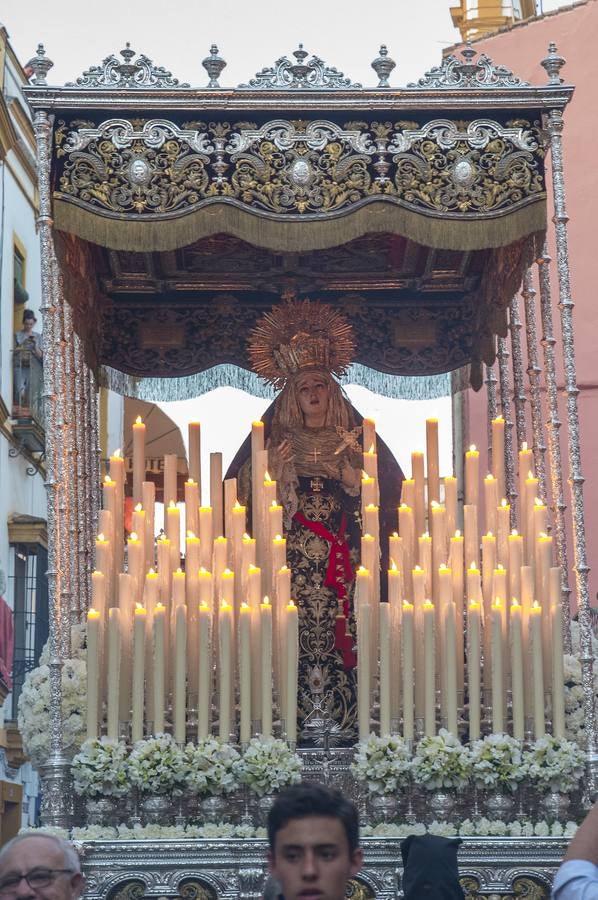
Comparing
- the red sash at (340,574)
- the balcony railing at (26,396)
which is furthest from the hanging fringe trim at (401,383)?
the balcony railing at (26,396)

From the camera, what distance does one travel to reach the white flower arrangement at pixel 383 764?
23.3 feet

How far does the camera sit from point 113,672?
7.34 m

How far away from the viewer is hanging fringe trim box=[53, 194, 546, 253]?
24.3 ft

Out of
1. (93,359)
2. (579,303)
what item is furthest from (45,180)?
(579,303)

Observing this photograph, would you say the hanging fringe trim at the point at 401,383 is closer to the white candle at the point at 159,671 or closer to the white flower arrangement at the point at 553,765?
the white candle at the point at 159,671

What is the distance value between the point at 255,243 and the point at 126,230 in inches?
20.5

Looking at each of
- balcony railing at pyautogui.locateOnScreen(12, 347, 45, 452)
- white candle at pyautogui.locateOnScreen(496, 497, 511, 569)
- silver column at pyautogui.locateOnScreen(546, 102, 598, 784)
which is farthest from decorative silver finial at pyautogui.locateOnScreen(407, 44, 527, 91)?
balcony railing at pyautogui.locateOnScreen(12, 347, 45, 452)

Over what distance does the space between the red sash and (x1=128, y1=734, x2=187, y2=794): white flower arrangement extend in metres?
1.53

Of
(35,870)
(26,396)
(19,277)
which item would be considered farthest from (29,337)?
(35,870)

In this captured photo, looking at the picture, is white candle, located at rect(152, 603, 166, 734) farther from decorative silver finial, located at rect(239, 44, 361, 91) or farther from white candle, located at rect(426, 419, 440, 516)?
decorative silver finial, located at rect(239, 44, 361, 91)

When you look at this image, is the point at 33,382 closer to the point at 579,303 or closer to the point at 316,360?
the point at 579,303

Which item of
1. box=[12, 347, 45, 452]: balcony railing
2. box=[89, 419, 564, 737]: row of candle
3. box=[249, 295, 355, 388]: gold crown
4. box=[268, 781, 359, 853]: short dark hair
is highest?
box=[12, 347, 45, 452]: balcony railing

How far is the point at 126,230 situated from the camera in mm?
7414

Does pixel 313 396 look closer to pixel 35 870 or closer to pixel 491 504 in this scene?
pixel 491 504
